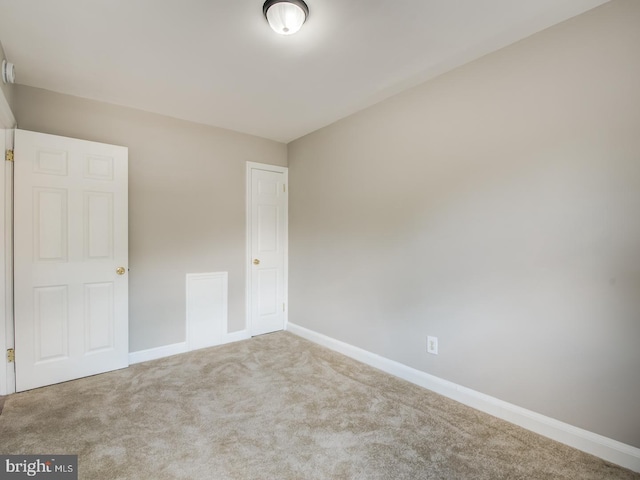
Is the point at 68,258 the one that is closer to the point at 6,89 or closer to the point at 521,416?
the point at 6,89

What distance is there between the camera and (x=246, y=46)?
81.9 inches

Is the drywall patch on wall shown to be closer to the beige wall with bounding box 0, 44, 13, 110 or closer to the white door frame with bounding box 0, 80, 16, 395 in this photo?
the white door frame with bounding box 0, 80, 16, 395

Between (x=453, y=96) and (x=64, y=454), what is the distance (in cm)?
342

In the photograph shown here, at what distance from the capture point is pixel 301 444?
1.84m

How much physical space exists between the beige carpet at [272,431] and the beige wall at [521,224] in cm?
34

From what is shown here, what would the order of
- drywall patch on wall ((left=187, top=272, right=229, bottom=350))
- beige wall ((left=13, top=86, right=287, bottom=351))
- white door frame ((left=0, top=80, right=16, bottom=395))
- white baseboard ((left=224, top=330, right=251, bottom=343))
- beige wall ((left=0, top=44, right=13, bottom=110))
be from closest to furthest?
1. beige wall ((left=0, top=44, right=13, bottom=110))
2. white door frame ((left=0, top=80, right=16, bottom=395))
3. beige wall ((left=13, top=86, right=287, bottom=351))
4. drywall patch on wall ((left=187, top=272, right=229, bottom=350))
5. white baseboard ((left=224, top=330, right=251, bottom=343))

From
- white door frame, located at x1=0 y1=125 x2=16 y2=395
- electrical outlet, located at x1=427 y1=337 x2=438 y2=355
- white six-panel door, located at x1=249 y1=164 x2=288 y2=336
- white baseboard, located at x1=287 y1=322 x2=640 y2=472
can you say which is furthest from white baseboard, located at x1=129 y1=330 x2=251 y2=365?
electrical outlet, located at x1=427 y1=337 x2=438 y2=355

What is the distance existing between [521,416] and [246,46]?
3033 millimetres

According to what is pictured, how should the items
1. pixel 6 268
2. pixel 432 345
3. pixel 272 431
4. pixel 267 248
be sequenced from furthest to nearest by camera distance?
pixel 267 248, pixel 432 345, pixel 6 268, pixel 272 431

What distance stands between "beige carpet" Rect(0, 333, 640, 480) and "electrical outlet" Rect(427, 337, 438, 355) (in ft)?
1.08

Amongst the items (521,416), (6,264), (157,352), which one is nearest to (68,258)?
(6,264)

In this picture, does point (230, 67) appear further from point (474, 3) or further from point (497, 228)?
point (497, 228)

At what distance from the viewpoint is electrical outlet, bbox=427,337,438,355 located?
248cm

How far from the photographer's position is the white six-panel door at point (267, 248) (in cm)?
386
